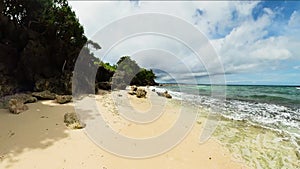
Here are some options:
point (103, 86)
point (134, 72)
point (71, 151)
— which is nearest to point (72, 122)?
point (71, 151)

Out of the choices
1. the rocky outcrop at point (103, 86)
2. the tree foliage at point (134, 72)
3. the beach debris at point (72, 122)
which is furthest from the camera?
the tree foliage at point (134, 72)

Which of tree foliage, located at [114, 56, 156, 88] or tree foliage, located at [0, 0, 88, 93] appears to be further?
tree foliage, located at [114, 56, 156, 88]

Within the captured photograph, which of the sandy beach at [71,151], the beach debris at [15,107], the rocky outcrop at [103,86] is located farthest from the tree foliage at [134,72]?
the sandy beach at [71,151]

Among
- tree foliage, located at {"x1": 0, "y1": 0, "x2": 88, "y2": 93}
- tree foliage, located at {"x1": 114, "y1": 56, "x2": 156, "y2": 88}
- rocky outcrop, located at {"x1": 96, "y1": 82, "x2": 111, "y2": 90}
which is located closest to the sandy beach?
tree foliage, located at {"x1": 0, "y1": 0, "x2": 88, "y2": 93}

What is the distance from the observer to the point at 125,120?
786 centimetres

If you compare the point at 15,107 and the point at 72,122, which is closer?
the point at 72,122

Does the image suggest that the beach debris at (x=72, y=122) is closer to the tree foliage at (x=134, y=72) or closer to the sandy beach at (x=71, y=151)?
the sandy beach at (x=71, y=151)

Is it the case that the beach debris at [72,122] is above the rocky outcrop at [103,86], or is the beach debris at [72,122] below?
below

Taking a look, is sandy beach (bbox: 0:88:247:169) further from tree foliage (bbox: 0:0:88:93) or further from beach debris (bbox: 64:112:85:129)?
tree foliage (bbox: 0:0:88:93)

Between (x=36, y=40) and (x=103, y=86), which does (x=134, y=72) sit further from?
(x=36, y=40)

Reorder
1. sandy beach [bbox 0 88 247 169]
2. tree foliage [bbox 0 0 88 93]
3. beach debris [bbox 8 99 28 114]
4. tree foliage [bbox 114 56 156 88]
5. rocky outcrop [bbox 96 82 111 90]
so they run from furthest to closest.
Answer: tree foliage [bbox 114 56 156 88], rocky outcrop [bbox 96 82 111 90], tree foliage [bbox 0 0 88 93], beach debris [bbox 8 99 28 114], sandy beach [bbox 0 88 247 169]

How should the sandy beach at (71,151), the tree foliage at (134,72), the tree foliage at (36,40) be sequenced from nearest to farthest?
the sandy beach at (71,151) → the tree foliage at (36,40) → the tree foliage at (134,72)

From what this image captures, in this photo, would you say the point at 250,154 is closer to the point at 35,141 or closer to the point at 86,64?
the point at 35,141

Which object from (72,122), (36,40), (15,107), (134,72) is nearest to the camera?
(72,122)
